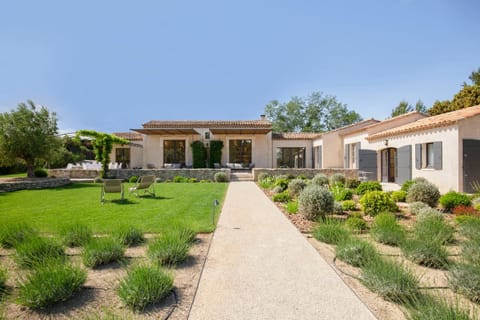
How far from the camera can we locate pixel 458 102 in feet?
→ 72.4

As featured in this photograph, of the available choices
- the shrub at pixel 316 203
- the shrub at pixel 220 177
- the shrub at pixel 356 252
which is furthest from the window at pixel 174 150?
the shrub at pixel 356 252

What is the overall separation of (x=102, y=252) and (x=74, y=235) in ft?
3.80

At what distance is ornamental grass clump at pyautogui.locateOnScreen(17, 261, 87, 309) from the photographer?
2348 mm

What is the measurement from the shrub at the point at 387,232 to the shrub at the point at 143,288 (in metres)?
3.83

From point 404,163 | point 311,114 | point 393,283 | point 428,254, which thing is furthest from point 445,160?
point 311,114

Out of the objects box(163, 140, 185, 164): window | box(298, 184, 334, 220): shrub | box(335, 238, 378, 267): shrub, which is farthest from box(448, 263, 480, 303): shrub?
box(163, 140, 185, 164): window

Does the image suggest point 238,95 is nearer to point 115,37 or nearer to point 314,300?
point 115,37

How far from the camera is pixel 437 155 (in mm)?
11039

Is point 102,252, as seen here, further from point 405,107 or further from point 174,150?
point 405,107

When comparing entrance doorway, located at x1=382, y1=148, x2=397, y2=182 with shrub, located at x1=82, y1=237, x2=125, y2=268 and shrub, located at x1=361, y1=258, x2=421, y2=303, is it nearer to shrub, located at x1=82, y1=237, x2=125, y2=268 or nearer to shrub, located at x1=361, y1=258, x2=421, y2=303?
shrub, located at x1=361, y1=258, x2=421, y2=303

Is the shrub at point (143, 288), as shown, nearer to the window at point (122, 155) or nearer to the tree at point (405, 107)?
the window at point (122, 155)

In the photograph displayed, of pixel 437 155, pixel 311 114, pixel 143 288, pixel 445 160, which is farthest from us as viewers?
pixel 311 114

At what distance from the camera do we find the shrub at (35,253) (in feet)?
10.4

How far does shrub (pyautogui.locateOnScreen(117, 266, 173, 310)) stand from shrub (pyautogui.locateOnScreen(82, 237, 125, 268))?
108cm
